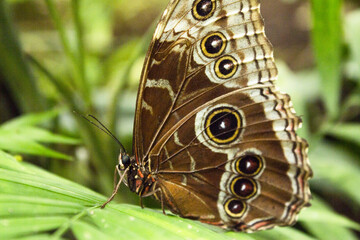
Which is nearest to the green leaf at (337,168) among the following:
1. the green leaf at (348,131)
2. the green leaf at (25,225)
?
the green leaf at (348,131)

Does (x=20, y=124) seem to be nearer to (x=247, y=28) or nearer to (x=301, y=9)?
(x=247, y=28)

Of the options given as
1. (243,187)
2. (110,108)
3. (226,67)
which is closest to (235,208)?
(243,187)

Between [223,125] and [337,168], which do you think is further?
[337,168]

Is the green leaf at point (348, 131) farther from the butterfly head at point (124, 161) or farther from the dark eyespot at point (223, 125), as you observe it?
the butterfly head at point (124, 161)

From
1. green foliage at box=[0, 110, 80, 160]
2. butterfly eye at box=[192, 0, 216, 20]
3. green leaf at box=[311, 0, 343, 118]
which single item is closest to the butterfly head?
green foliage at box=[0, 110, 80, 160]

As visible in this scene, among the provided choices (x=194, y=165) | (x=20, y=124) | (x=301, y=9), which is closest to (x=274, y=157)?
(x=194, y=165)

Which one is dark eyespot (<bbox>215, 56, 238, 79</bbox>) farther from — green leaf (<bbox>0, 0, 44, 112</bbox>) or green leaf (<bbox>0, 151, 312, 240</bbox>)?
green leaf (<bbox>0, 0, 44, 112</bbox>)

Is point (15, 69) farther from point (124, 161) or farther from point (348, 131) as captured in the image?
point (348, 131)
